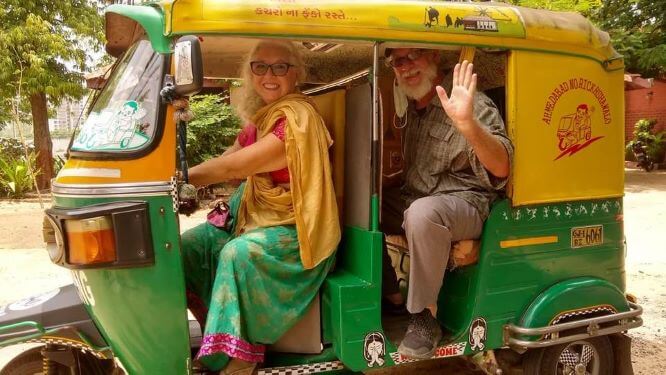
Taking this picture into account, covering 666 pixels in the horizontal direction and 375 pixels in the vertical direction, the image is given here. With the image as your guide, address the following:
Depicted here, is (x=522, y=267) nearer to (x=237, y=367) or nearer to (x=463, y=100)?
(x=463, y=100)

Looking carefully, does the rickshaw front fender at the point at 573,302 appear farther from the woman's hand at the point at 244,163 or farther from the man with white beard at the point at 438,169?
the woman's hand at the point at 244,163

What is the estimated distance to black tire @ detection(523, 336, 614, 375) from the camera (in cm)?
324

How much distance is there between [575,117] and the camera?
3.07 meters

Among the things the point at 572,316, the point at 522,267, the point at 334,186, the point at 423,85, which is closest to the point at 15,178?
the point at 334,186

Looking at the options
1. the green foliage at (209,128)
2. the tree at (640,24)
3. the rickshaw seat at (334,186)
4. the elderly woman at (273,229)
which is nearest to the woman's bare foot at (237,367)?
the elderly woman at (273,229)

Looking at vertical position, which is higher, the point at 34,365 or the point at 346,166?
the point at 346,166

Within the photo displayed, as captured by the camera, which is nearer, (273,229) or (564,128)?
(273,229)

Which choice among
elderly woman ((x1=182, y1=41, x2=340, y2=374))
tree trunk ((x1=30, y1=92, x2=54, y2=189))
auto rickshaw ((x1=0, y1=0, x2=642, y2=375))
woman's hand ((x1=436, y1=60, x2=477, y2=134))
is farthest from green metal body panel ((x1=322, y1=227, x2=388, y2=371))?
tree trunk ((x1=30, y1=92, x2=54, y2=189))

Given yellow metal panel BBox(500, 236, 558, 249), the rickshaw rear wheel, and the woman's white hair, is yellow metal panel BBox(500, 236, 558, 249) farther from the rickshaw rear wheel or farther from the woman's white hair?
the rickshaw rear wheel

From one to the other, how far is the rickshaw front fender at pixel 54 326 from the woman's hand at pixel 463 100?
1918mm

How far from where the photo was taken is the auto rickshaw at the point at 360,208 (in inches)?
94.3

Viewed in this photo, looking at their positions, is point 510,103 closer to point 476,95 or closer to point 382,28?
point 476,95

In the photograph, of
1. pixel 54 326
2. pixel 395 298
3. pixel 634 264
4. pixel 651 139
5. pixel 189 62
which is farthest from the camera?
pixel 651 139

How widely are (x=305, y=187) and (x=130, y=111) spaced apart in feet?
2.81
